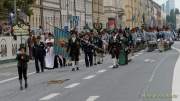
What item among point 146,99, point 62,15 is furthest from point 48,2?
point 146,99

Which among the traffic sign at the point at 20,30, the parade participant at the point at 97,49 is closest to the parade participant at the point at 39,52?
the parade participant at the point at 97,49

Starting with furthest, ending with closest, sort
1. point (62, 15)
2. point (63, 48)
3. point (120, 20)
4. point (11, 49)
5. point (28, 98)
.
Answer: point (120, 20) → point (62, 15) → point (11, 49) → point (63, 48) → point (28, 98)

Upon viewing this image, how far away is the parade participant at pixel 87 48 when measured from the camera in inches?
1346

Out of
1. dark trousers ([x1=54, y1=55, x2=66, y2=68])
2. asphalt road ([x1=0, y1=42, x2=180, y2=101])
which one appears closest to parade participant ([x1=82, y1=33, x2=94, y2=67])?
dark trousers ([x1=54, y1=55, x2=66, y2=68])

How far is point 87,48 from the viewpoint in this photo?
34344 mm

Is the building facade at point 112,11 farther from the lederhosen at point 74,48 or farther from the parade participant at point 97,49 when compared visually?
the lederhosen at point 74,48

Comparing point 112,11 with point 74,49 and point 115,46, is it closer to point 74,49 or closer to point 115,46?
point 115,46

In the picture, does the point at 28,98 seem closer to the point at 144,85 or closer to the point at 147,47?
the point at 144,85

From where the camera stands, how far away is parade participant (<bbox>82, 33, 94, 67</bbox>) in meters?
34.2

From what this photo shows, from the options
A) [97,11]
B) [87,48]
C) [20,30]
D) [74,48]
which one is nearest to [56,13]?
[97,11]

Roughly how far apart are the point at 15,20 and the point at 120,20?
98.6 meters

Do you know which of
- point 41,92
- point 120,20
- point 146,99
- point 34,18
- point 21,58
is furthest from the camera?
point 120,20

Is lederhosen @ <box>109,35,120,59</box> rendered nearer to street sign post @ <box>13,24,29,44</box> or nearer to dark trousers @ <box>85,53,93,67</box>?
dark trousers @ <box>85,53,93,67</box>

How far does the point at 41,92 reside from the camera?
791 inches
